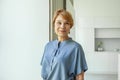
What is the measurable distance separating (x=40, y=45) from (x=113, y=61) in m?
1.52

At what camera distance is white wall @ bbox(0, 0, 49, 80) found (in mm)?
2027

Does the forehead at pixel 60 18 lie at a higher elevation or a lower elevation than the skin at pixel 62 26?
higher

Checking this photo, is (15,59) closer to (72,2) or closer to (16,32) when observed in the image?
(16,32)

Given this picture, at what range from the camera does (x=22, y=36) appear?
6.73 ft

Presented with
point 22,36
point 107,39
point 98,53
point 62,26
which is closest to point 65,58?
point 62,26

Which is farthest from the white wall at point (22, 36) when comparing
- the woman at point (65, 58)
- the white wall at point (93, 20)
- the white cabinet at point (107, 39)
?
the white cabinet at point (107, 39)

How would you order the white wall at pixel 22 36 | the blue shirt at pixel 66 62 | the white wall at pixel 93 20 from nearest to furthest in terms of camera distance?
the blue shirt at pixel 66 62
the white wall at pixel 22 36
the white wall at pixel 93 20

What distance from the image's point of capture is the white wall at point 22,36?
2.03 m

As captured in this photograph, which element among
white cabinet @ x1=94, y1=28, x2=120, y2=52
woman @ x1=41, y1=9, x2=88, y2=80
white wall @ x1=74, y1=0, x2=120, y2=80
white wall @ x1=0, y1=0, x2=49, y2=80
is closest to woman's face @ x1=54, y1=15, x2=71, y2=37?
woman @ x1=41, y1=9, x2=88, y2=80

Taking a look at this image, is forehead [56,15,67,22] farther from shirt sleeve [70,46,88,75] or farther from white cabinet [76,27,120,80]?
white cabinet [76,27,120,80]

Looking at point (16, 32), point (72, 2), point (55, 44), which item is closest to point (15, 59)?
point (16, 32)

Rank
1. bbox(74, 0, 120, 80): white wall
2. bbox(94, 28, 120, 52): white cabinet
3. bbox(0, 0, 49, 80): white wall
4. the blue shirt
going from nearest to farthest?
the blue shirt < bbox(0, 0, 49, 80): white wall < bbox(74, 0, 120, 80): white wall < bbox(94, 28, 120, 52): white cabinet

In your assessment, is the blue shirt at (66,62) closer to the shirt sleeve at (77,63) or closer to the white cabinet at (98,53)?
the shirt sleeve at (77,63)

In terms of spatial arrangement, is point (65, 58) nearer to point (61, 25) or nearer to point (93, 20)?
point (61, 25)
